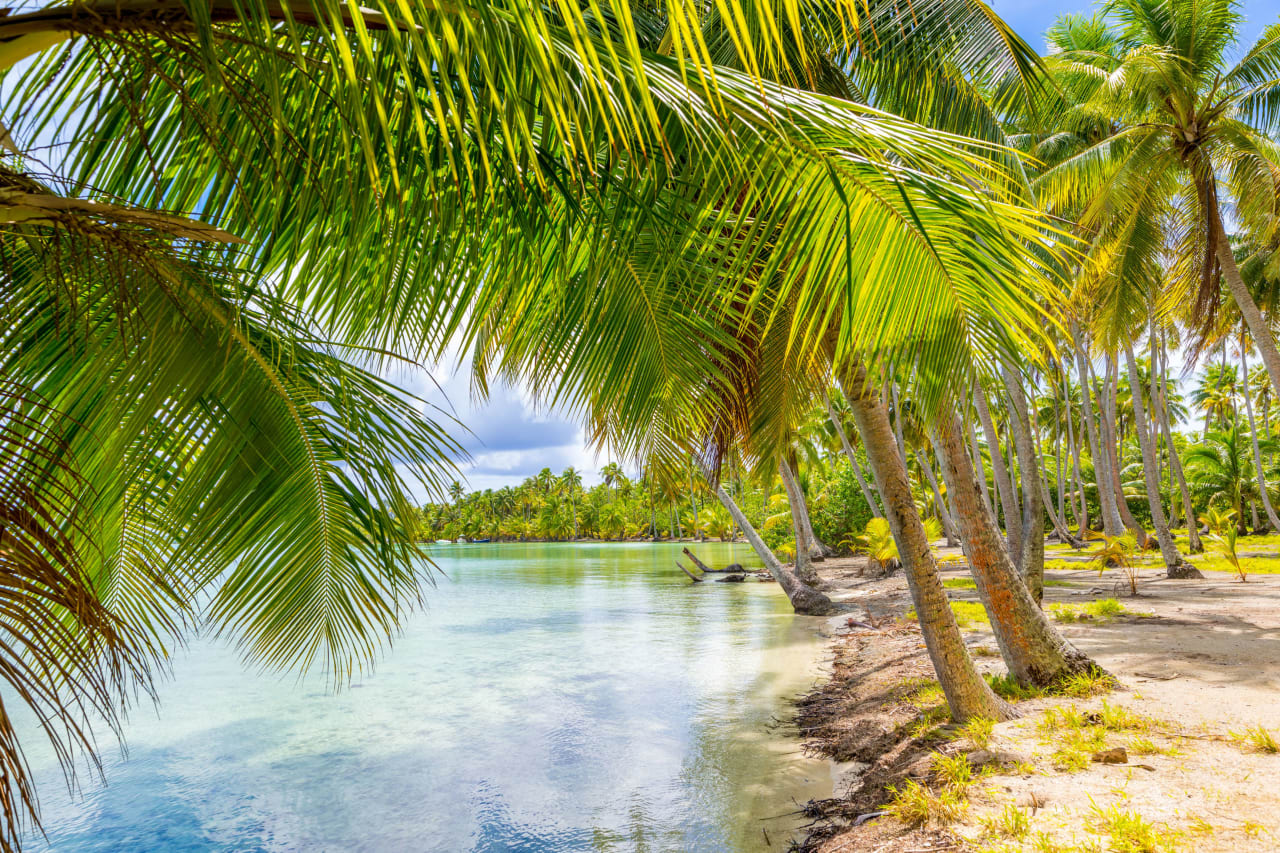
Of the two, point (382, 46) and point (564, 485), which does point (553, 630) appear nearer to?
point (382, 46)

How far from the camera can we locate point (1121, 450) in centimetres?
3728

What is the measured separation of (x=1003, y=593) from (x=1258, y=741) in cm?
200

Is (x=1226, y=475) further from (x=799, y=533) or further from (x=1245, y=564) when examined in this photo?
(x=799, y=533)

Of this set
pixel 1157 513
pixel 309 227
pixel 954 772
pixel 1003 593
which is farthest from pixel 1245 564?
pixel 309 227

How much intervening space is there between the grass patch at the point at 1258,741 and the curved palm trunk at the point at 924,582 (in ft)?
4.60

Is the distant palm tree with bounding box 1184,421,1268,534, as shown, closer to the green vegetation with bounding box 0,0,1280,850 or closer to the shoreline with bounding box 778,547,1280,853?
the shoreline with bounding box 778,547,1280,853

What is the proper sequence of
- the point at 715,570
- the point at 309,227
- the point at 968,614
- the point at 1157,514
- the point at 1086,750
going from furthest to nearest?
the point at 715,570
the point at 1157,514
the point at 968,614
the point at 1086,750
the point at 309,227

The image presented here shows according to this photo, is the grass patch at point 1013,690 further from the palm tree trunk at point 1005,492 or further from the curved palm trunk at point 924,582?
the palm tree trunk at point 1005,492

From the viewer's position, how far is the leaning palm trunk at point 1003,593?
607cm

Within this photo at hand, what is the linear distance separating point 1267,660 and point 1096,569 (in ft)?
41.0

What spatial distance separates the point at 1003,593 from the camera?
6141 mm

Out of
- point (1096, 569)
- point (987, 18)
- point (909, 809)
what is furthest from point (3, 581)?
point (1096, 569)

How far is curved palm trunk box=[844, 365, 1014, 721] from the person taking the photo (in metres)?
5.36

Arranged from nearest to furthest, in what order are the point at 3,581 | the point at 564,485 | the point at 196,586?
the point at 3,581, the point at 196,586, the point at 564,485
